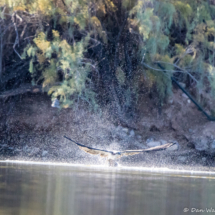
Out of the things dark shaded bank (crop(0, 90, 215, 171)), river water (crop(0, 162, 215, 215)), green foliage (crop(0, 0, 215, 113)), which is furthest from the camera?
dark shaded bank (crop(0, 90, 215, 171))

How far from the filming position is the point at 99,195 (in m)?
5.41

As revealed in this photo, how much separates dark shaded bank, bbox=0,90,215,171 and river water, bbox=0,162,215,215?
4.57 metres

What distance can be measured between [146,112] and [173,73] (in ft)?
5.38

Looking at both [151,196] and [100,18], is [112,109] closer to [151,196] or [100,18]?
[100,18]

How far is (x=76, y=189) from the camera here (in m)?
5.86

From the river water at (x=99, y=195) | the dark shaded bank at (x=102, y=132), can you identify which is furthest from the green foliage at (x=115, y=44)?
the river water at (x=99, y=195)

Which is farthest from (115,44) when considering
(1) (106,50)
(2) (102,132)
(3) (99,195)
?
(3) (99,195)

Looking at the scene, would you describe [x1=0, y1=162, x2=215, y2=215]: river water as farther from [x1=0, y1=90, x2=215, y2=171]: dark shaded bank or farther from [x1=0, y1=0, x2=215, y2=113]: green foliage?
[x1=0, y1=90, x2=215, y2=171]: dark shaded bank

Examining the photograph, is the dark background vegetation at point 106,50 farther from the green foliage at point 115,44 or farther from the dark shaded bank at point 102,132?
the dark shaded bank at point 102,132

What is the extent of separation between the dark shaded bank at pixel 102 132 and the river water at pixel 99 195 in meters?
4.57

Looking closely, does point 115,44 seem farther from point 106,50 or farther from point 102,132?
point 102,132

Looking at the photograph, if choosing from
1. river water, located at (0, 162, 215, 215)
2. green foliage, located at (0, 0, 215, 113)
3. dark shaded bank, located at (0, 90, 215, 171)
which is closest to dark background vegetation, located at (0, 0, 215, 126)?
green foliage, located at (0, 0, 215, 113)

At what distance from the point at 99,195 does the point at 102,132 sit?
7.29 meters

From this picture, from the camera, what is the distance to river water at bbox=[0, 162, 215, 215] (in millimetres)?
4539
